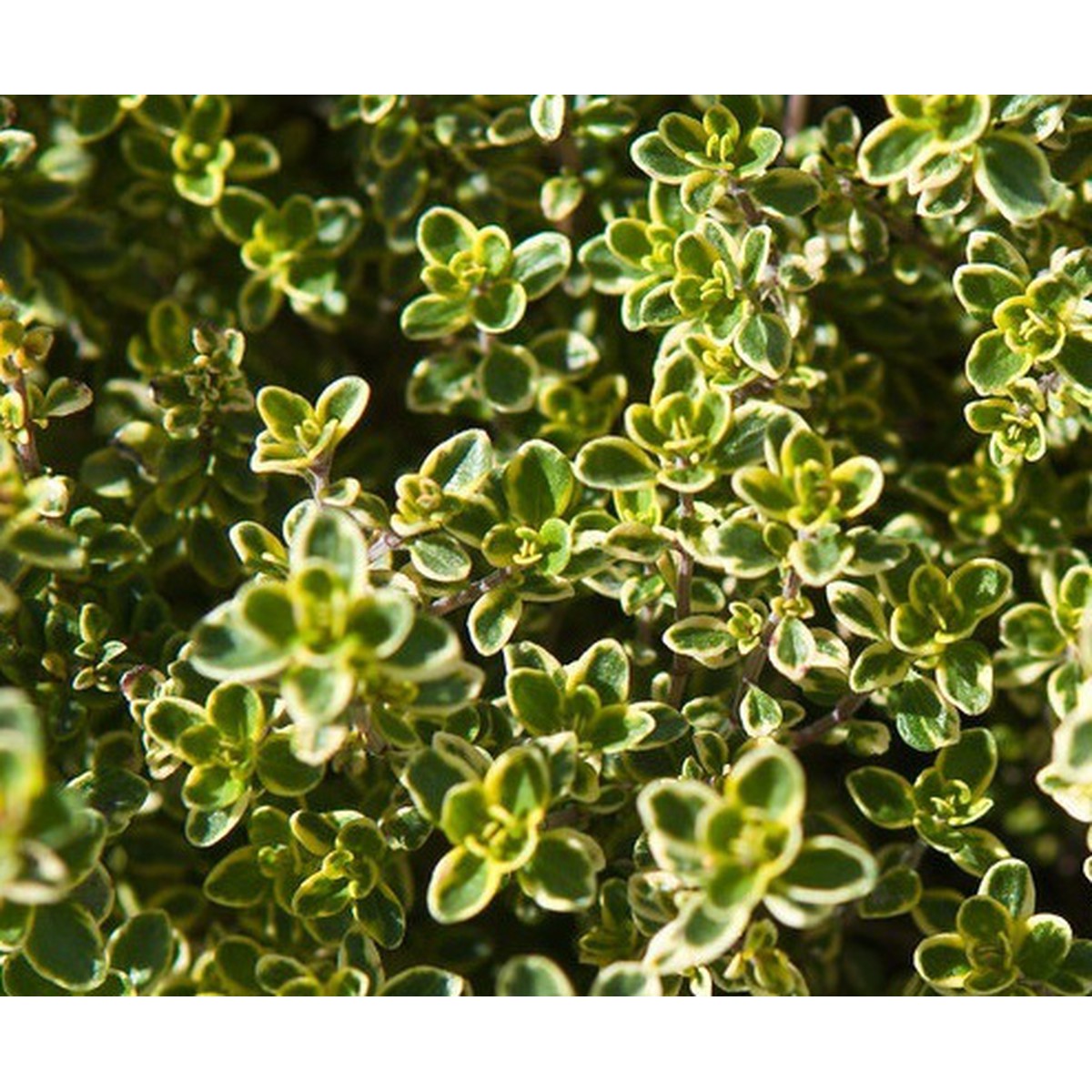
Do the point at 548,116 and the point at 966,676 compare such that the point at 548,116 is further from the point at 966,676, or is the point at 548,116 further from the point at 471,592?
the point at 966,676

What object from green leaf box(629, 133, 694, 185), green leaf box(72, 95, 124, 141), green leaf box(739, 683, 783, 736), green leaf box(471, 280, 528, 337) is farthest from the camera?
green leaf box(72, 95, 124, 141)

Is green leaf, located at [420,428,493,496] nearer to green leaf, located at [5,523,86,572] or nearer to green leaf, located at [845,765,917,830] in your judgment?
green leaf, located at [5,523,86,572]

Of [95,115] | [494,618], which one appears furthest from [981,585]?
[95,115]

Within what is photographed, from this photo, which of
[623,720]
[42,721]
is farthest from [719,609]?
[42,721]

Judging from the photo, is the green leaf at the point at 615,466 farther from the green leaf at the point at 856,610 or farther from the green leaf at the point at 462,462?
the green leaf at the point at 856,610

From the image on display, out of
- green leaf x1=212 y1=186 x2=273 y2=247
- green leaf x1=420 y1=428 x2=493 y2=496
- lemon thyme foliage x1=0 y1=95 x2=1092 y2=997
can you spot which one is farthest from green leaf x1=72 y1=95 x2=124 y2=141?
green leaf x1=420 y1=428 x2=493 y2=496

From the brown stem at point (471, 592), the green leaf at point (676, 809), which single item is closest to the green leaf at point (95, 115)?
the brown stem at point (471, 592)

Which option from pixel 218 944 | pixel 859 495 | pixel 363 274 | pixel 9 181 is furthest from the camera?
pixel 363 274
